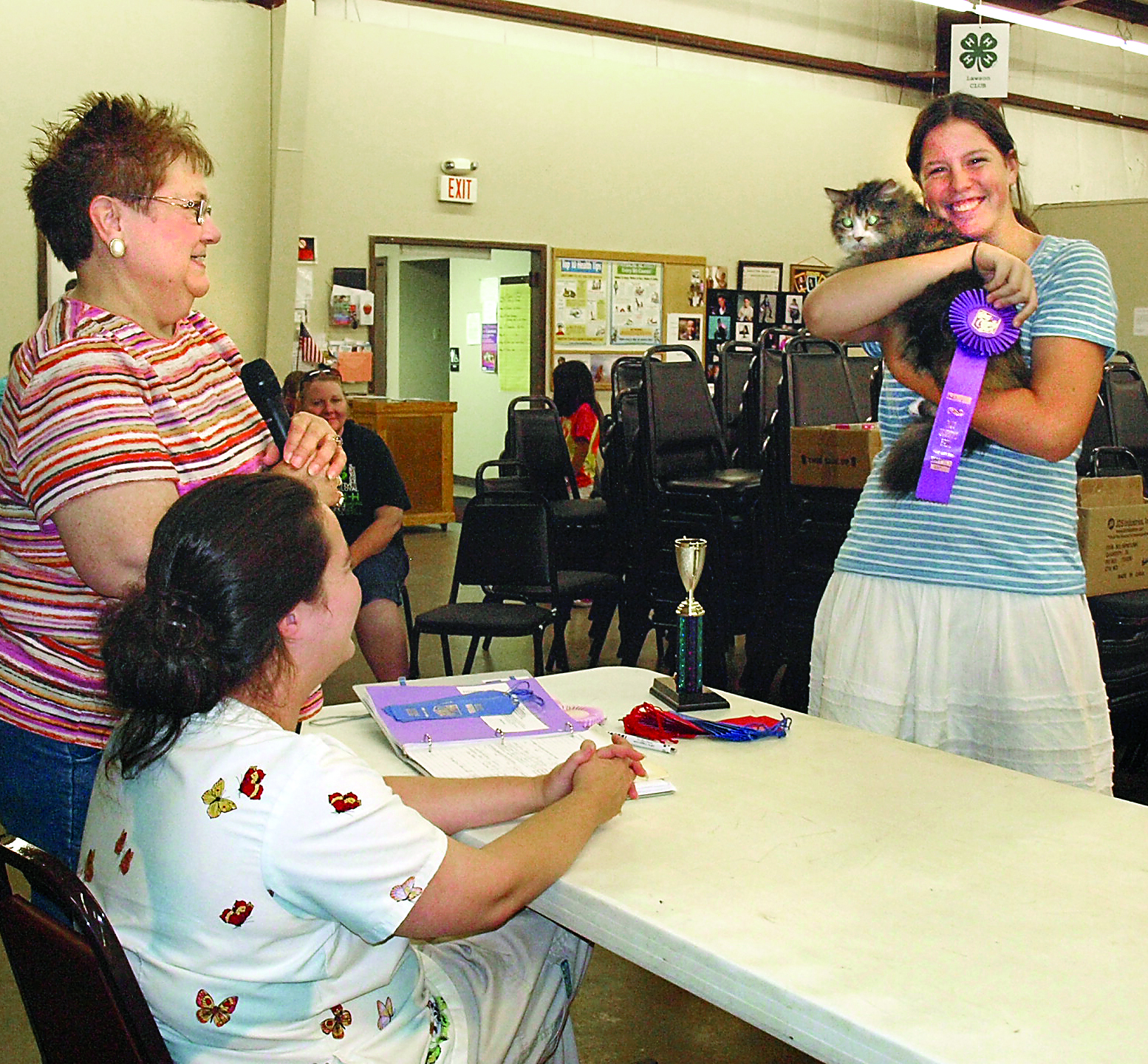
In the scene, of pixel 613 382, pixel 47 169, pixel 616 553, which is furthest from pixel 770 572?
pixel 47 169

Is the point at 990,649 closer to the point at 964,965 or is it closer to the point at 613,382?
the point at 964,965

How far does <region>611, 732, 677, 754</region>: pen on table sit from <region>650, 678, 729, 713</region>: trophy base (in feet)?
0.46

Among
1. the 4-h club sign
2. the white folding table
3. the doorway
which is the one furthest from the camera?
the doorway

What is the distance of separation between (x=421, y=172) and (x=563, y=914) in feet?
27.2

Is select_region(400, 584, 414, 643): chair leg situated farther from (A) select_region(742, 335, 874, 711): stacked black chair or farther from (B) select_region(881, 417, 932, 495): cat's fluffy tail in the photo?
(B) select_region(881, 417, 932, 495): cat's fluffy tail

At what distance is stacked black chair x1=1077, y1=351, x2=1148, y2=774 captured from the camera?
3.42 metres

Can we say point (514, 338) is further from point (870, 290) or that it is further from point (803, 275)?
point (870, 290)

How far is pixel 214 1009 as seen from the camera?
1129mm

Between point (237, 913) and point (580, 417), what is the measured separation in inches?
238

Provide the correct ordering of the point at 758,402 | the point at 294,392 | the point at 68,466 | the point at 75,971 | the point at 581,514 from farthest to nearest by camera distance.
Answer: the point at 581,514
the point at 758,402
the point at 294,392
the point at 68,466
the point at 75,971

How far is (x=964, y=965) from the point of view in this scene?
107 cm

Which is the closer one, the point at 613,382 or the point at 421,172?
the point at 613,382

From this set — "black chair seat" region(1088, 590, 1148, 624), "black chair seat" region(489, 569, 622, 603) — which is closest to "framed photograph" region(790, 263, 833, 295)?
"black chair seat" region(489, 569, 622, 603)

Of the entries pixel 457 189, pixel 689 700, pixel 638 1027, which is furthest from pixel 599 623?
pixel 457 189
